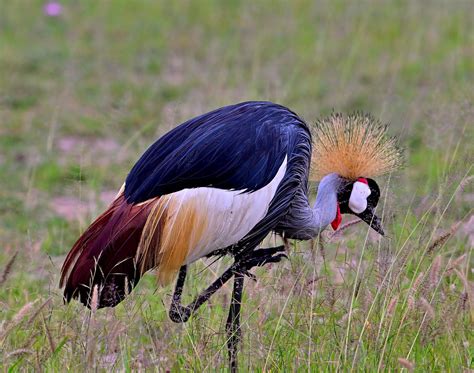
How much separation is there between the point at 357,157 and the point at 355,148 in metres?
0.03

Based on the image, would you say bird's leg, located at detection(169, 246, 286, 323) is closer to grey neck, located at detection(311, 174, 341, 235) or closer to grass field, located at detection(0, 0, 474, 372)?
grass field, located at detection(0, 0, 474, 372)

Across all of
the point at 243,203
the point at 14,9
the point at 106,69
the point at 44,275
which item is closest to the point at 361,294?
the point at 243,203

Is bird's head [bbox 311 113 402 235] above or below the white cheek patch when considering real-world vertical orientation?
above

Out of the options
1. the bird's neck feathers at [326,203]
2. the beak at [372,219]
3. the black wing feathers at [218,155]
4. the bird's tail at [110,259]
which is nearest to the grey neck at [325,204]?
the bird's neck feathers at [326,203]

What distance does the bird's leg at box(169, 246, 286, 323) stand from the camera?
282 cm

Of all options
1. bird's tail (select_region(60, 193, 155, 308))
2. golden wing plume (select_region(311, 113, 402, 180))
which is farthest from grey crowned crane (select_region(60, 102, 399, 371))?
golden wing plume (select_region(311, 113, 402, 180))

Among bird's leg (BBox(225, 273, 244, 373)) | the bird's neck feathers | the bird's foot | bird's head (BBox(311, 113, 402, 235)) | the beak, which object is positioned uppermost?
bird's head (BBox(311, 113, 402, 235))

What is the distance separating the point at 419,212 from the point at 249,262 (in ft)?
1.70

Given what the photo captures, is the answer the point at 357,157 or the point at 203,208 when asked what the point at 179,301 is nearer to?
the point at 203,208

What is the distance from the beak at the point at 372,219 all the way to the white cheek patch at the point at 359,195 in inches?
1.0

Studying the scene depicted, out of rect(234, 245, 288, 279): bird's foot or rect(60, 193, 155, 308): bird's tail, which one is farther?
rect(234, 245, 288, 279): bird's foot

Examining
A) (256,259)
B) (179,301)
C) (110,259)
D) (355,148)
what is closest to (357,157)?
(355,148)

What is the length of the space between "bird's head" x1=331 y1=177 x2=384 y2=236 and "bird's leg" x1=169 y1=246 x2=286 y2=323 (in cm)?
30

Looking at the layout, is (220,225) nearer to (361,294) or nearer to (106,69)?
(361,294)
